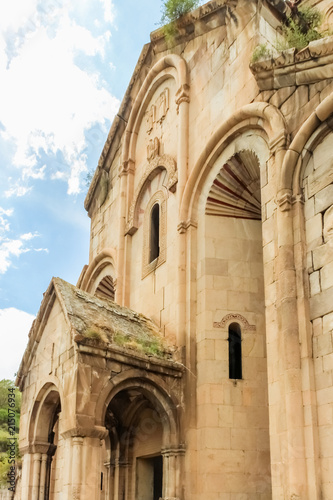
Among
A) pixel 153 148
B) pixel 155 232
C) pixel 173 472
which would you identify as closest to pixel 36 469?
pixel 173 472

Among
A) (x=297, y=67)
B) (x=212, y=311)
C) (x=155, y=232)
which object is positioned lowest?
(x=212, y=311)

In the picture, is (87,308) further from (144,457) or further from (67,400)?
(144,457)

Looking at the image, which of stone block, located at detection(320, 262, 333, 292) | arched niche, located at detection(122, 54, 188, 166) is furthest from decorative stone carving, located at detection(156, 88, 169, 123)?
stone block, located at detection(320, 262, 333, 292)

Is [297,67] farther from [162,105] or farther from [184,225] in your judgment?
[162,105]

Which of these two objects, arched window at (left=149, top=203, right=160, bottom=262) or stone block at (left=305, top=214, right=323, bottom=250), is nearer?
stone block at (left=305, top=214, right=323, bottom=250)

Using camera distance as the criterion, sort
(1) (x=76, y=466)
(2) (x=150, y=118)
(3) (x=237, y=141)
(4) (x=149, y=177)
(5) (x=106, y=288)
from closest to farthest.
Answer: (1) (x=76, y=466) → (3) (x=237, y=141) → (4) (x=149, y=177) → (2) (x=150, y=118) → (5) (x=106, y=288)

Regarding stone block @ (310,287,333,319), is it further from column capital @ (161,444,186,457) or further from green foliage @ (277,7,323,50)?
green foliage @ (277,7,323,50)

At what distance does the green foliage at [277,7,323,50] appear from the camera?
37.3 feet

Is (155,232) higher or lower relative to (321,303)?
higher

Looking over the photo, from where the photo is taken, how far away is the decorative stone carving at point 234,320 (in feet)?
39.1

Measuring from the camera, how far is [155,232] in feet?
49.4

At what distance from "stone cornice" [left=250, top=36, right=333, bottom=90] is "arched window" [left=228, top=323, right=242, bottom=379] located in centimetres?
472

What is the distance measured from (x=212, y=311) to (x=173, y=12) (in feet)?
25.0

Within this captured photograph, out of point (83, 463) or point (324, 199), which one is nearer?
point (324, 199)
